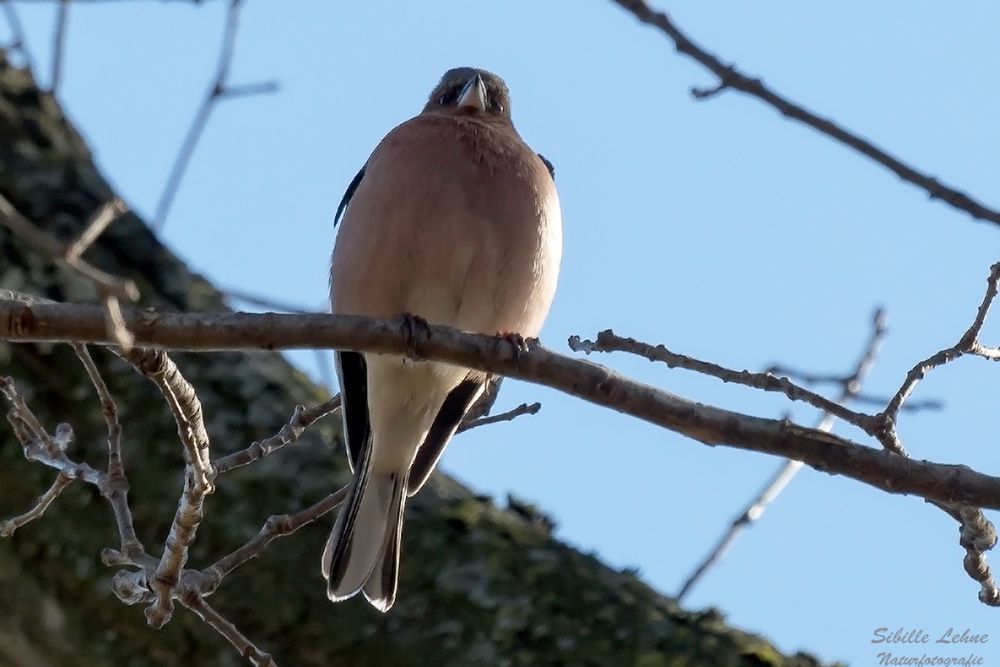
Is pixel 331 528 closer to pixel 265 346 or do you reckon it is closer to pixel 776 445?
pixel 265 346

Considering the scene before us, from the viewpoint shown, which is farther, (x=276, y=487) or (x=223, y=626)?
(x=276, y=487)

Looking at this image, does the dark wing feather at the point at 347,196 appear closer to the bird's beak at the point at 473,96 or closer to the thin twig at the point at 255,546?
the bird's beak at the point at 473,96

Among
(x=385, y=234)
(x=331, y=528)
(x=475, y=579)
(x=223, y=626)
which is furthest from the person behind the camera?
(x=385, y=234)

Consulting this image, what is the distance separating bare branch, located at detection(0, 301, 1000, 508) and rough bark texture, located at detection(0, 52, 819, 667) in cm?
87

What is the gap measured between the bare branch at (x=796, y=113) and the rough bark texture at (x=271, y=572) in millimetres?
1393

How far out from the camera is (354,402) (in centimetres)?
427

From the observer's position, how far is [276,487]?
140 inches

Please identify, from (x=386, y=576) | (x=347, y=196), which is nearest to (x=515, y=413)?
(x=386, y=576)

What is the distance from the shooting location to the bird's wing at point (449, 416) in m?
4.27

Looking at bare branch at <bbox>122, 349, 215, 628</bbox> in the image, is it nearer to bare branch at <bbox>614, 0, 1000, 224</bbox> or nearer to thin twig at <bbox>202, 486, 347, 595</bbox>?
thin twig at <bbox>202, 486, 347, 595</bbox>

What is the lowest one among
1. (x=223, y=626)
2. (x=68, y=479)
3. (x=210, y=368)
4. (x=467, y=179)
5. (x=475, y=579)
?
(x=223, y=626)

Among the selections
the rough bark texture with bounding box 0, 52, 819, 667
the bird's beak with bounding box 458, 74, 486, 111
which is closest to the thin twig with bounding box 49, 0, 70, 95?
the rough bark texture with bounding box 0, 52, 819, 667

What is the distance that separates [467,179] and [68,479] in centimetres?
162

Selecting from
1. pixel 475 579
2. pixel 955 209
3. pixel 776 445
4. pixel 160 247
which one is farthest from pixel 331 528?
pixel 955 209
